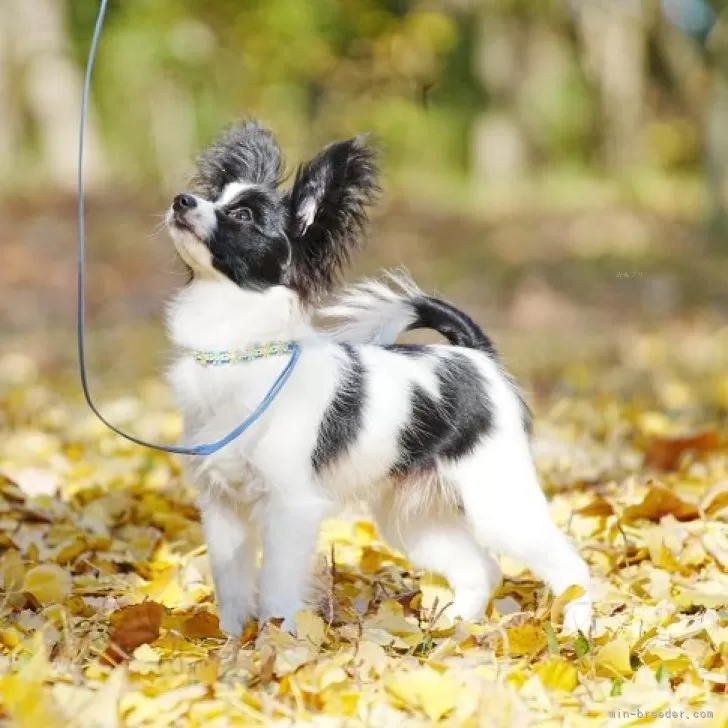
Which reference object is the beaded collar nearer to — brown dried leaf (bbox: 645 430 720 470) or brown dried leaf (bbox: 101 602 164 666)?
brown dried leaf (bbox: 101 602 164 666)

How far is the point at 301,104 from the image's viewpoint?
2492 cm

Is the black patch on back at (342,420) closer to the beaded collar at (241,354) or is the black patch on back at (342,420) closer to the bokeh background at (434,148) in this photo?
the beaded collar at (241,354)

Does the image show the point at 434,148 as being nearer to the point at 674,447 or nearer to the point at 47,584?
the point at 674,447

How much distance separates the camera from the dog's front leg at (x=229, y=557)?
3496mm

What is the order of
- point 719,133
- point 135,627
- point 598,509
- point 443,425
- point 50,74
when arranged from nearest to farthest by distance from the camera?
point 135,627
point 443,425
point 598,509
point 719,133
point 50,74

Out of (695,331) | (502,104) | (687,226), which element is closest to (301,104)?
(502,104)

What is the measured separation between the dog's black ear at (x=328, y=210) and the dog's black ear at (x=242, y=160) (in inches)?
9.0

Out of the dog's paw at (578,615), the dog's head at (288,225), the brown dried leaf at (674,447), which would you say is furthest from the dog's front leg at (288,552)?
the brown dried leaf at (674,447)

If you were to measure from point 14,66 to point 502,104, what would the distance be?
923cm

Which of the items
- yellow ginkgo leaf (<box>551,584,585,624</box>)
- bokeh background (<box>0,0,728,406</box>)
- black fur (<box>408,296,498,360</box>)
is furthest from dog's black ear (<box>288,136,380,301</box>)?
yellow ginkgo leaf (<box>551,584,585,624</box>)

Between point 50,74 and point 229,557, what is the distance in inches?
661

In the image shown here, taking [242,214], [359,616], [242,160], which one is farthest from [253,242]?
[359,616]

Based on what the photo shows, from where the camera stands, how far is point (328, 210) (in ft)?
11.2

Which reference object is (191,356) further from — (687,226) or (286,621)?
(687,226)
